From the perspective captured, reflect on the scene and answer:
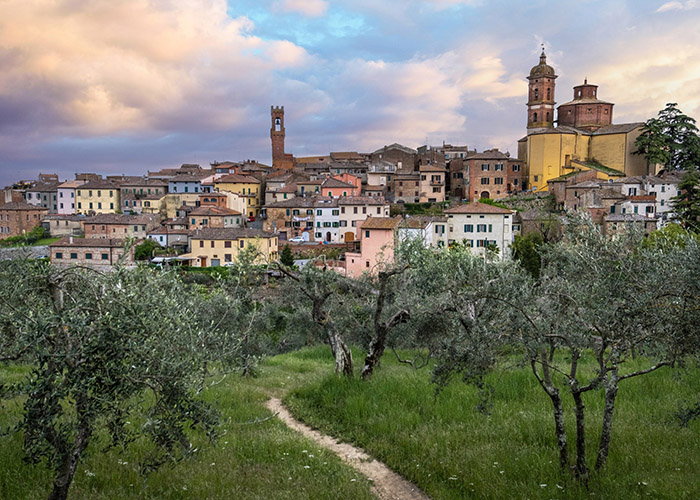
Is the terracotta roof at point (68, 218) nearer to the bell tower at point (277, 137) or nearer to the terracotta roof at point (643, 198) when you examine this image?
the bell tower at point (277, 137)

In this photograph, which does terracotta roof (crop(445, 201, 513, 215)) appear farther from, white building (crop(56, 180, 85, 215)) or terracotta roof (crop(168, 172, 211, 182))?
white building (crop(56, 180, 85, 215))

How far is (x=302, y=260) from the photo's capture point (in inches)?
2303

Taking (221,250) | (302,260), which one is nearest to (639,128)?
(302,260)

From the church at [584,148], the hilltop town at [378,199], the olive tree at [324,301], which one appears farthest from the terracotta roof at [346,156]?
the olive tree at [324,301]

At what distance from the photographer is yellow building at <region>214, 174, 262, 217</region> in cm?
8569

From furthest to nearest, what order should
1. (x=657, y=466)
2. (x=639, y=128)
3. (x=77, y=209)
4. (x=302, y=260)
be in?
(x=77, y=209) < (x=639, y=128) < (x=302, y=260) < (x=657, y=466)

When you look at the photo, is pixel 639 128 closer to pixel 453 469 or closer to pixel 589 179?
pixel 589 179

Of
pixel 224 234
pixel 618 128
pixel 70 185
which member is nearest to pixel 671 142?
pixel 618 128

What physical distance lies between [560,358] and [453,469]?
13.8 metres

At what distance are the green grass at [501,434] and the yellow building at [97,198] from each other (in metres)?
82.3

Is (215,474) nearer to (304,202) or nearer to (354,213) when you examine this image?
(354,213)

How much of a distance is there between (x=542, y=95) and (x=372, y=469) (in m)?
92.9

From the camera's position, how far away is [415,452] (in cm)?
1069

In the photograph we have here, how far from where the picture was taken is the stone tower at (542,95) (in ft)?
298
